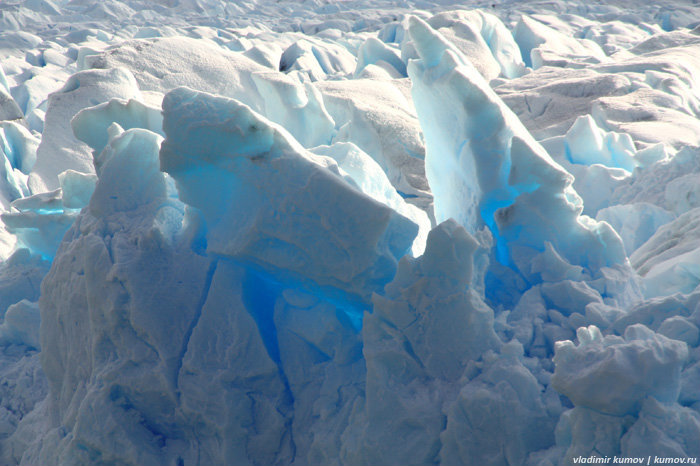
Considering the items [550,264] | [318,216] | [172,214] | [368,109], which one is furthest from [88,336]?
[368,109]

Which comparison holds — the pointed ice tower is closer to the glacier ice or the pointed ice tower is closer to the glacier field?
the glacier field

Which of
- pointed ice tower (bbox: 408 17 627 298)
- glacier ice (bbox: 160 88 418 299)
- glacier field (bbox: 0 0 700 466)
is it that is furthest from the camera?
pointed ice tower (bbox: 408 17 627 298)

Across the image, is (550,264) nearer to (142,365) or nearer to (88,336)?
(142,365)

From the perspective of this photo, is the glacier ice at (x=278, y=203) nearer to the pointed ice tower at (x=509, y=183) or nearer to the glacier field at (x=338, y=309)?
the glacier field at (x=338, y=309)

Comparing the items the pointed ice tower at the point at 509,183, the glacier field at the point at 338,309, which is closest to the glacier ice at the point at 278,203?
the glacier field at the point at 338,309

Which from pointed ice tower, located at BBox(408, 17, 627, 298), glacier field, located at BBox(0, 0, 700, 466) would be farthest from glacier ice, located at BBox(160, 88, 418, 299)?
pointed ice tower, located at BBox(408, 17, 627, 298)

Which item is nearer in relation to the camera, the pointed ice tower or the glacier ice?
the glacier ice

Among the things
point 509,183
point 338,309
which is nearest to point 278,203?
point 338,309

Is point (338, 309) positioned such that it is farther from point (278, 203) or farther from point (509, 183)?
point (509, 183)
